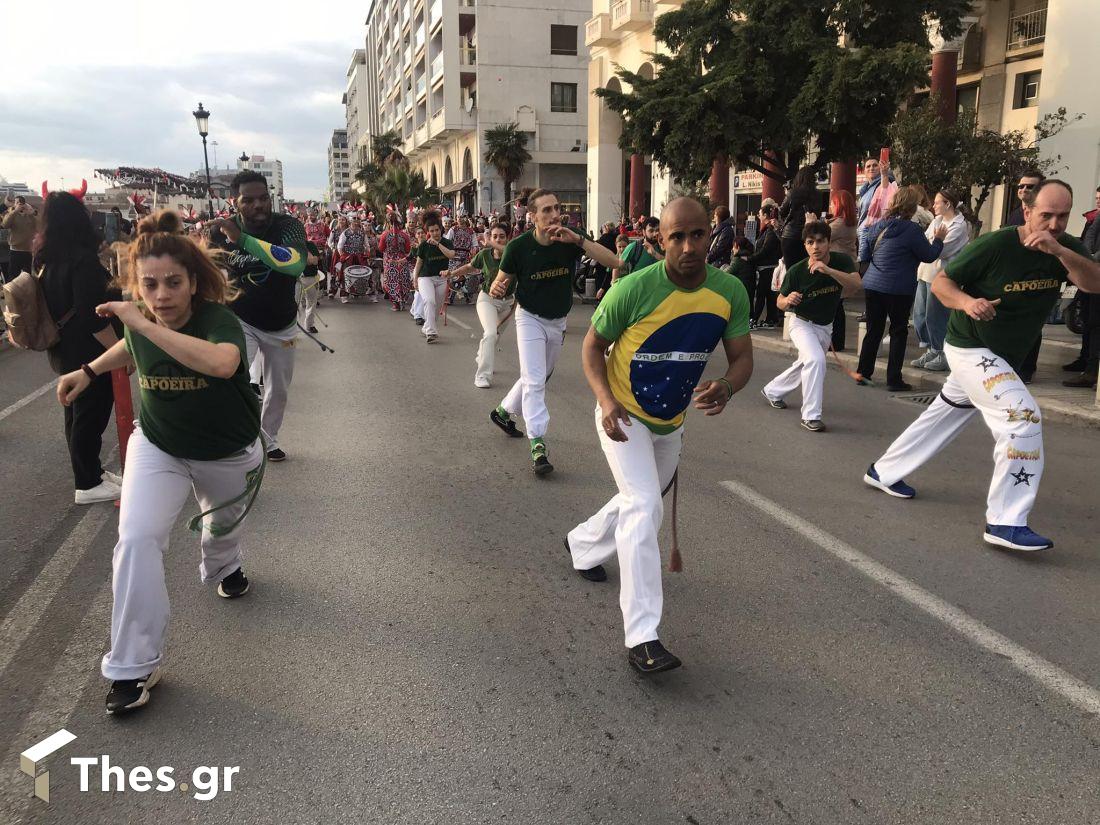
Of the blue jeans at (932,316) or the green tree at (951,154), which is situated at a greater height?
the green tree at (951,154)

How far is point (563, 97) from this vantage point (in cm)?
5481

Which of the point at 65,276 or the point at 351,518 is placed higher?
the point at 65,276

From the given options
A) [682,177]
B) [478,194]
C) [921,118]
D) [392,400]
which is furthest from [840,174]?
[478,194]

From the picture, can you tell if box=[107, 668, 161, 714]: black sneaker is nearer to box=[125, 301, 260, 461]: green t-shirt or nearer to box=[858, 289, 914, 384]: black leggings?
box=[125, 301, 260, 461]: green t-shirt

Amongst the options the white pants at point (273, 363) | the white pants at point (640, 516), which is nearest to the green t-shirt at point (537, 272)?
the white pants at point (273, 363)

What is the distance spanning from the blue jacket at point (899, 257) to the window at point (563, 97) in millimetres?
48312

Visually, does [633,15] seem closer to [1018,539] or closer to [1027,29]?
[1027,29]

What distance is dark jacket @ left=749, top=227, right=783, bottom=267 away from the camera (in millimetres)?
14109

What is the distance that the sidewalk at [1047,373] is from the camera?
7.96m

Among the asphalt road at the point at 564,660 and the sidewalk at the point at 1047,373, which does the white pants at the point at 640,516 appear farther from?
the sidewalk at the point at 1047,373

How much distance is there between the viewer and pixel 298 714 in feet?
10.2

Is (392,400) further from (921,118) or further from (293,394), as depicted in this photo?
(921,118)

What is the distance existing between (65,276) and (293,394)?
4.11m

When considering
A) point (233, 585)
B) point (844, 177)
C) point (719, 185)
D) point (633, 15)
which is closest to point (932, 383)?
point (233, 585)
